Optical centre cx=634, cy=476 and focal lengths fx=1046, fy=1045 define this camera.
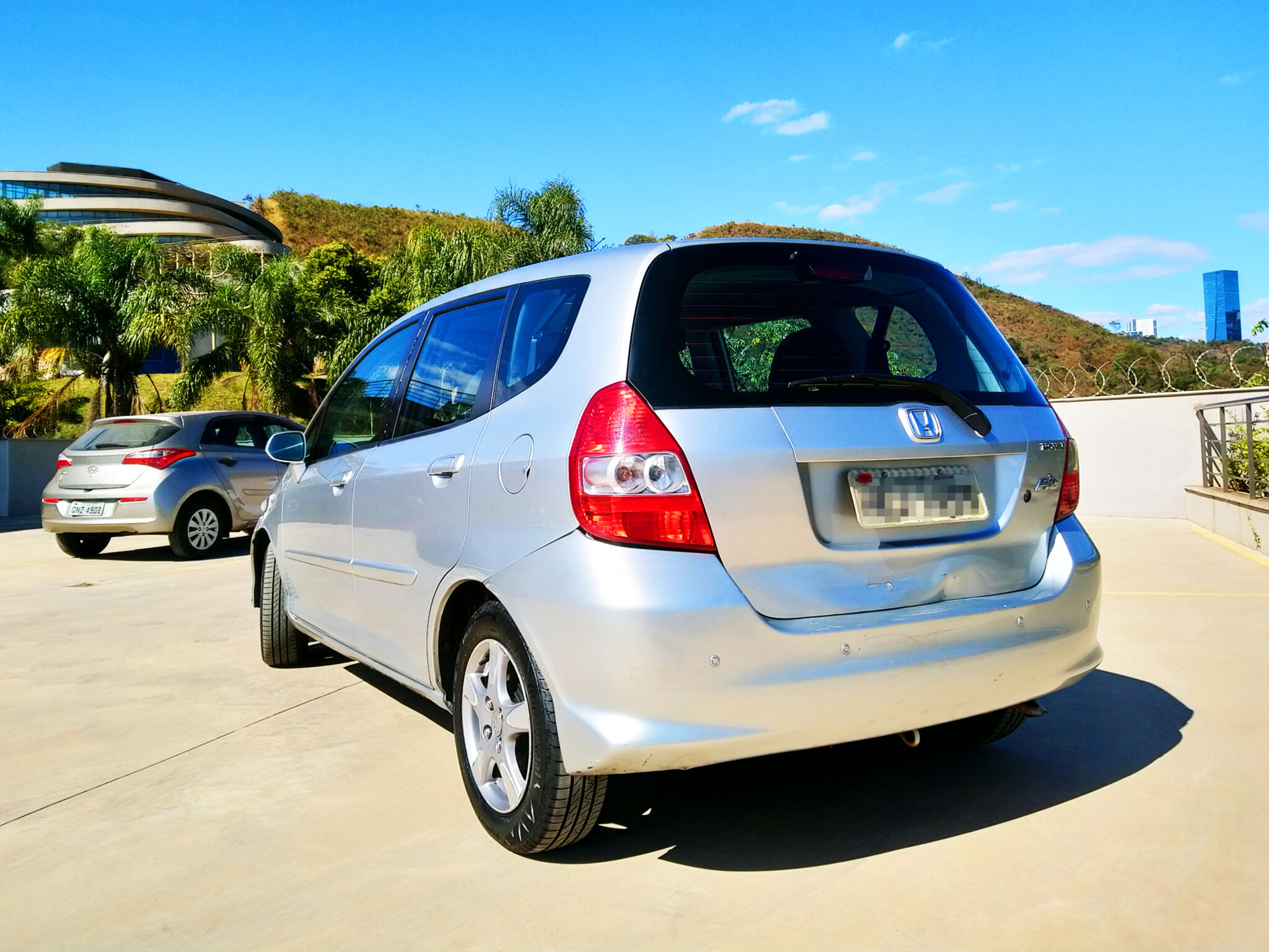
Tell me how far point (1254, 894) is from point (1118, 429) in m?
13.6

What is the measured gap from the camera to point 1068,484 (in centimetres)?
330

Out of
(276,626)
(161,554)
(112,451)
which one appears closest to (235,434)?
(112,451)

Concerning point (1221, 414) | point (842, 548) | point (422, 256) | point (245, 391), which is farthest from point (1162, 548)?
point (422, 256)

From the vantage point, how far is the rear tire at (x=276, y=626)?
18.0 feet

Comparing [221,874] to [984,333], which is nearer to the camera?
[221,874]

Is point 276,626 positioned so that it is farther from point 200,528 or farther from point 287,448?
point 200,528

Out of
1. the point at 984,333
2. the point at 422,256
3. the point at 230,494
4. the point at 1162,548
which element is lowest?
the point at 1162,548

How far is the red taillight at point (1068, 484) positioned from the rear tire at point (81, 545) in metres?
10.5

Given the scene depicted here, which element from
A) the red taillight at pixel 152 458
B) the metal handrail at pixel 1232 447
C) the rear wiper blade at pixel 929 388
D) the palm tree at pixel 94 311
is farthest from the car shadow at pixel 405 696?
the palm tree at pixel 94 311

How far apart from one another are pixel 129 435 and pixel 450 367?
8275 millimetres

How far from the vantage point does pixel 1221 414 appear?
438 inches

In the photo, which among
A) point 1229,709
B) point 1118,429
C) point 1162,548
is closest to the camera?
point 1229,709

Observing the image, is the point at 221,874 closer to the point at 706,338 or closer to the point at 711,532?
the point at 711,532

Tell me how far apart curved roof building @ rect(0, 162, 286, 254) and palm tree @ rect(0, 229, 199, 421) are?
7377cm
